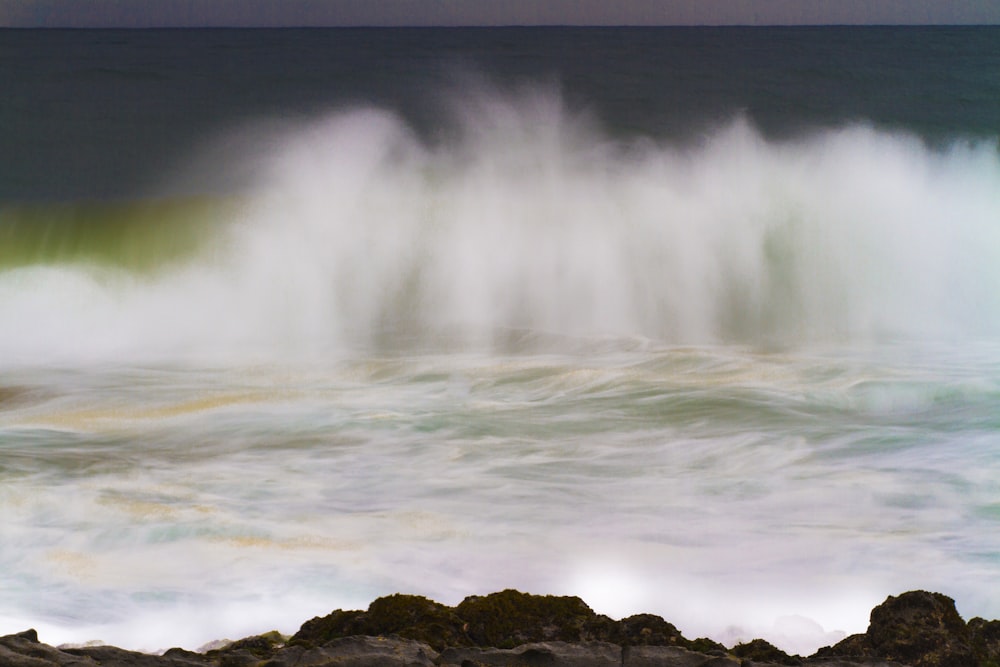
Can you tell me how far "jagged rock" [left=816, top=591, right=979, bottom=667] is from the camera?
1874 millimetres

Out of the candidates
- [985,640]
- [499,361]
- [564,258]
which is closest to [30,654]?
[985,640]

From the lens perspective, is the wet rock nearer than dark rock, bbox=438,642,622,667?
No

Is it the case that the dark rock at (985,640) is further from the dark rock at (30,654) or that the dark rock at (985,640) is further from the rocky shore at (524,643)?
the dark rock at (30,654)

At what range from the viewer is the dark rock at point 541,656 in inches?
70.4

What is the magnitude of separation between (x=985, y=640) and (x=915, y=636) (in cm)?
16

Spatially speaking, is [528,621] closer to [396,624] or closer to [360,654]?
[396,624]

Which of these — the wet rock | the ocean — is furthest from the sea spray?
the wet rock

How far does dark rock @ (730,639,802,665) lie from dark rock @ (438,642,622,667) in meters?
0.26

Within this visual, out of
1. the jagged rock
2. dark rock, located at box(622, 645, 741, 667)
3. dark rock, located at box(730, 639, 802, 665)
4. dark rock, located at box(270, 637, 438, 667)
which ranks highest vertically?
the jagged rock

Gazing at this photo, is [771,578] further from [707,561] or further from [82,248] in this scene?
[82,248]

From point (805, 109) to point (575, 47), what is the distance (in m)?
6.35

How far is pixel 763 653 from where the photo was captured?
1927 mm

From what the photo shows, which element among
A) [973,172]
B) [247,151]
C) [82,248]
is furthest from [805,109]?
[82,248]

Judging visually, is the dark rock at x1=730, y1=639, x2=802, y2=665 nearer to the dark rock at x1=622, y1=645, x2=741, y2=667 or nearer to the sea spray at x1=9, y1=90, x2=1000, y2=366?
the dark rock at x1=622, y1=645, x2=741, y2=667
